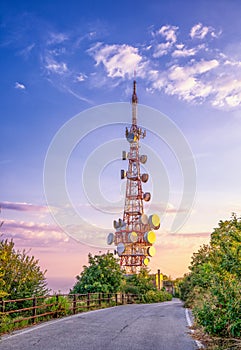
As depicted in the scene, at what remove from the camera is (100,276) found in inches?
1276

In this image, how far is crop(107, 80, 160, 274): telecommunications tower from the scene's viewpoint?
58500 millimetres

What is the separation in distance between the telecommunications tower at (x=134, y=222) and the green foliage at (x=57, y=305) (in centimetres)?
3839

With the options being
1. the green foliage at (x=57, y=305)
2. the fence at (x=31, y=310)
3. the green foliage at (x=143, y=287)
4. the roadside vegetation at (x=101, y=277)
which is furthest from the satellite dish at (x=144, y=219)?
the green foliage at (x=57, y=305)

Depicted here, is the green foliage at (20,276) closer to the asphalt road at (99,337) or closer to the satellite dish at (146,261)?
the asphalt road at (99,337)

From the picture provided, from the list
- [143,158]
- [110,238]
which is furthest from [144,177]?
[110,238]

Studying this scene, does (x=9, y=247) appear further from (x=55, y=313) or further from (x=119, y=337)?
(x=119, y=337)

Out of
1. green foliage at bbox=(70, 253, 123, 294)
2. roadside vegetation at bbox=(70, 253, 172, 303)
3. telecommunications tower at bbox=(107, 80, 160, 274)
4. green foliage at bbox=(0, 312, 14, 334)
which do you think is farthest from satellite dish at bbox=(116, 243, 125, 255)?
green foliage at bbox=(0, 312, 14, 334)

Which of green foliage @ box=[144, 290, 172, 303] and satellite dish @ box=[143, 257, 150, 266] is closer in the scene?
green foliage @ box=[144, 290, 172, 303]

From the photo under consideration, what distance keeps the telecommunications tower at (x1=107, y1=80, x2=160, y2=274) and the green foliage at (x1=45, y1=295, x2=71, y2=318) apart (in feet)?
126

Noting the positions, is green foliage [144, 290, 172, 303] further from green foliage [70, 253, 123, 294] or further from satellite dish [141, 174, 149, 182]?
satellite dish [141, 174, 149, 182]

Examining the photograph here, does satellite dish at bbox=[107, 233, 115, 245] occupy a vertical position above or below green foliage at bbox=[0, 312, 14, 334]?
above

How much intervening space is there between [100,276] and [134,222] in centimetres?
Result: 3040

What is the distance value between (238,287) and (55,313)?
9741mm

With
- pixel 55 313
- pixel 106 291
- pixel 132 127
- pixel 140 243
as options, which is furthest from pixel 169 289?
pixel 55 313
